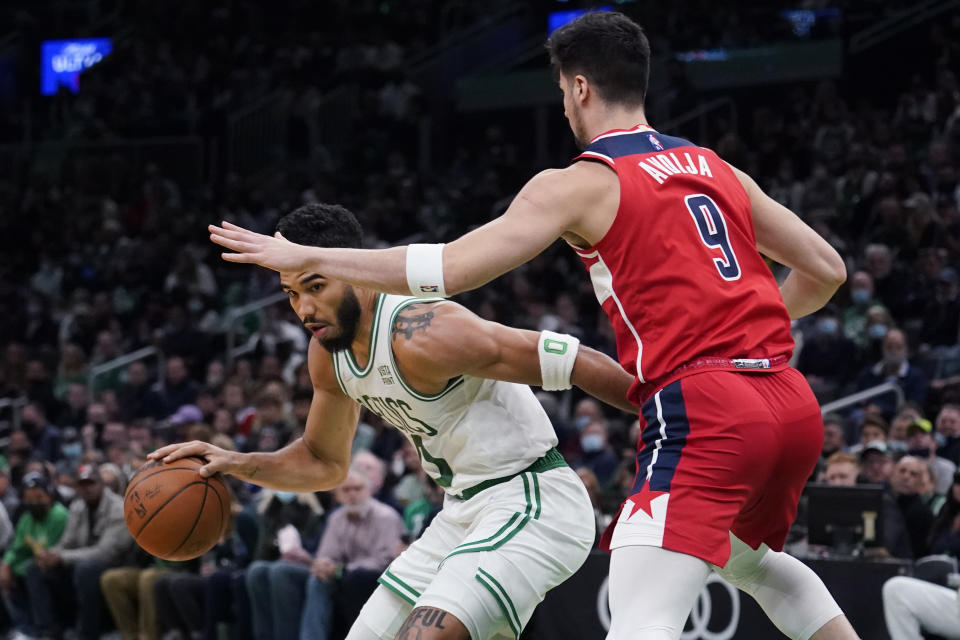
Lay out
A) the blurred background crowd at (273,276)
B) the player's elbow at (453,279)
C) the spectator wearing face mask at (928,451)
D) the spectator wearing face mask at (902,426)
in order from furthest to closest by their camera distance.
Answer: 1. the blurred background crowd at (273,276)
2. the spectator wearing face mask at (902,426)
3. the spectator wearing face mask at (928,451)
4. the player's elbow at (453,279)

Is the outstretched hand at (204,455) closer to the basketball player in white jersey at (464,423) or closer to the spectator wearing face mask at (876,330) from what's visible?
the basketball player in white jersey at (464,423)

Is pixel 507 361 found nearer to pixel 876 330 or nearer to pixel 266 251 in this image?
pixel 266 251

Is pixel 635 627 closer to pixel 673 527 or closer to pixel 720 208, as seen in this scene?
pixel 673 527

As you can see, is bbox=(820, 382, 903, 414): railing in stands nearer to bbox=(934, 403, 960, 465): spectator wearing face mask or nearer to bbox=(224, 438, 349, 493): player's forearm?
bbox=(934, 403, 960, 465): spectator wearing face mask

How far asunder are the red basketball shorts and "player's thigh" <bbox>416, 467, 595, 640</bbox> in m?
0.70

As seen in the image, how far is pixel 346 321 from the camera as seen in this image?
4570mm

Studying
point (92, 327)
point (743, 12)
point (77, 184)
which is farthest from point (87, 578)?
point (743, 12)

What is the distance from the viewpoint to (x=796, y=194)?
568 inches

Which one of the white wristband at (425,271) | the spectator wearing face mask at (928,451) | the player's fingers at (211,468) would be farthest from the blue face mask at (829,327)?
the white wristband at (425,271)

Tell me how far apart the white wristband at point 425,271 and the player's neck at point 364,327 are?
1055 mm

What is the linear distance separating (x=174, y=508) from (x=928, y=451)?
649cm

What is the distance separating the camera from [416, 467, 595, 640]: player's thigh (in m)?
4.15

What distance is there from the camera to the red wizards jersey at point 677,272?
3541 mm

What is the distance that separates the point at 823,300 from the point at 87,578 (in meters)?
8.77
